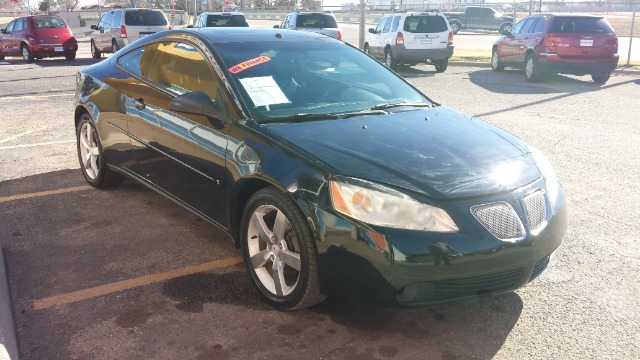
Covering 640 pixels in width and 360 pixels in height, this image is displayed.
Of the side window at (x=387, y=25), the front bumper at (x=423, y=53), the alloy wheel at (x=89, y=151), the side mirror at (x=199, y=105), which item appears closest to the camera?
the side mirror at (x=199, y=105)

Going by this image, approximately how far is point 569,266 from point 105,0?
76969mm

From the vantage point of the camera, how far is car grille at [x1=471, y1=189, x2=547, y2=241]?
3.12 metres

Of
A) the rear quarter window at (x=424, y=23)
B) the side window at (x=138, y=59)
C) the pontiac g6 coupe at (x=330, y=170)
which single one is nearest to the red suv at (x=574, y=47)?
the rear quarter window at (x=424, y=23)

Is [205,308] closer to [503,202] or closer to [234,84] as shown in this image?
[234,84]

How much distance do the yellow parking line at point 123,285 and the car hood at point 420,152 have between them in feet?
3.63

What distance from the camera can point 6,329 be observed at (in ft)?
10.3

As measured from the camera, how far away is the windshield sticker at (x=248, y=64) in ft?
13.7

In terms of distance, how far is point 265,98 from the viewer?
159 inches

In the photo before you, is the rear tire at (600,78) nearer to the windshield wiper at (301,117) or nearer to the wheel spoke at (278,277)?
the windshield wiper at (301,117)

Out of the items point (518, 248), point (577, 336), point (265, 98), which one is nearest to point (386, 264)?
point (518, 248)

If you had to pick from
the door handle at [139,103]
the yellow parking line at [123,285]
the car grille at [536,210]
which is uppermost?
the door handle at [139,103]

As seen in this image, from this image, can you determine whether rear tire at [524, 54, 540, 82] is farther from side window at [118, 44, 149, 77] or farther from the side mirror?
the side mirror

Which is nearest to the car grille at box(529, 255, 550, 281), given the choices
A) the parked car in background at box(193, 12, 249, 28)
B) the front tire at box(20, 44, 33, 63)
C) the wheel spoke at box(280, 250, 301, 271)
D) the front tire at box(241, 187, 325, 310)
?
the front tire at box(241, 187, 325, 310)

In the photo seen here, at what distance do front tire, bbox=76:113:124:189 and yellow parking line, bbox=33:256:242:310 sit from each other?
2.01 m
